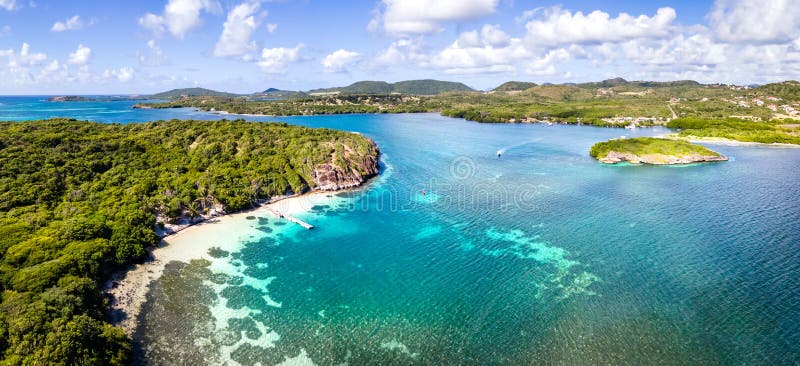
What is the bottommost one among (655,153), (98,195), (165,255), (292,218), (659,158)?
(165,255)

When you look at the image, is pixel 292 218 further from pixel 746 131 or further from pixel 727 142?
pixel 746 131

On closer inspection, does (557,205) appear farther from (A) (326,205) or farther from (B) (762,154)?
(B) (762,154)

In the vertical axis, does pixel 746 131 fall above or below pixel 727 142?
above

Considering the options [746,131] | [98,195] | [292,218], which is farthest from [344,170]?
[746,131]

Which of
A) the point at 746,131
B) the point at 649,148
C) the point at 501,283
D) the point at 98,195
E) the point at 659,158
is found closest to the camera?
the point at 501,283

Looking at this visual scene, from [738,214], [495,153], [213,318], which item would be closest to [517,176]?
[495,153]

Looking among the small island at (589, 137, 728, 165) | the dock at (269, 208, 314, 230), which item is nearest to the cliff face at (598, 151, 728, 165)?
the small island at (589, 137, 728, 165)

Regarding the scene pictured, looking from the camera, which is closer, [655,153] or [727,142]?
[655,153]

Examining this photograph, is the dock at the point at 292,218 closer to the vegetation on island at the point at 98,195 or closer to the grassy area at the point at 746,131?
the vegetation on island at the point at 98,195
